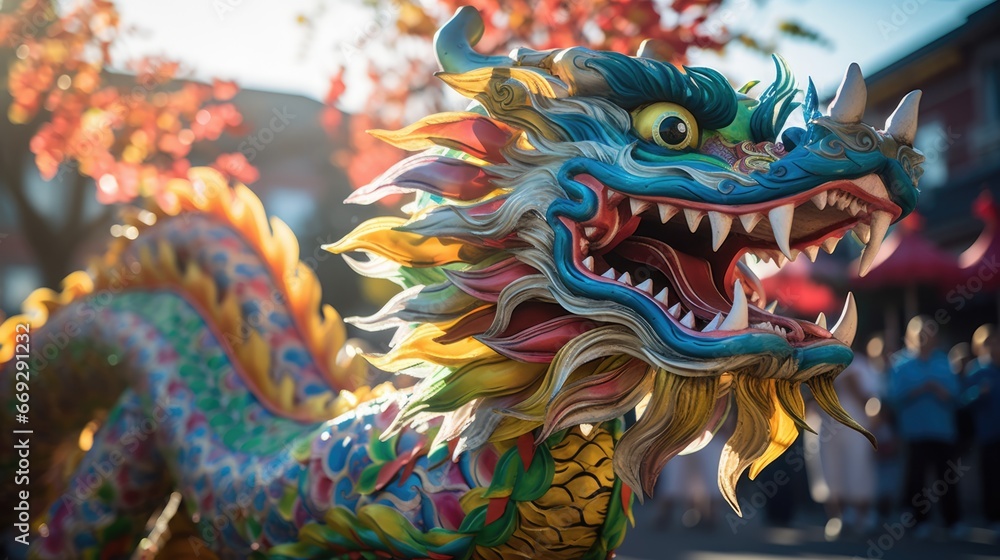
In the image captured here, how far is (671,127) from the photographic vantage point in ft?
6.77

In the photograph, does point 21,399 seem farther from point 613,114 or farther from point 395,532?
point 613,114

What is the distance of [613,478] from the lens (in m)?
2.17

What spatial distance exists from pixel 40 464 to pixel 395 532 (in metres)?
2.41

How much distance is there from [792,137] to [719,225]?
24 cm

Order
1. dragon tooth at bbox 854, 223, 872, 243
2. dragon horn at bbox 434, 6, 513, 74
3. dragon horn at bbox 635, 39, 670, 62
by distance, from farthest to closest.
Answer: dragon horn at bbox 635, 39, 670, 62 → dragon horn at bbox 434, 6, 513, 74 → dragon tooth at bbox 854, 223, 872, 243

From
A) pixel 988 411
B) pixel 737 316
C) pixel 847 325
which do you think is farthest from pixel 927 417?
pixel 737 316

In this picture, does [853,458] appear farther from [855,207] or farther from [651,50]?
[855,207]

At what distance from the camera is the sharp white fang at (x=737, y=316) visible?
1.92 m

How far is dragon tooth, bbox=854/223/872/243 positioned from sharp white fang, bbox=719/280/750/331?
282 millimetres

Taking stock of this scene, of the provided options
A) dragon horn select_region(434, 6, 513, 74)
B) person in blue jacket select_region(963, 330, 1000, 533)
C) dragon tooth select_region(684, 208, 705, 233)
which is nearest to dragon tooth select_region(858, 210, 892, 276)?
dragon tooth select_region(684, 208, 705, 233)

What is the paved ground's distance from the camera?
6.14 meters

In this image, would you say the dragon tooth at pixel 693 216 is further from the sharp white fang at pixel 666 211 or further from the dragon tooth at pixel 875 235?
the dragon tooth at pixel 875 235

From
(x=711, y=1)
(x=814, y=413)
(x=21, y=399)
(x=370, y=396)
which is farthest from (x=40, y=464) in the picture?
(x=814, y=413)

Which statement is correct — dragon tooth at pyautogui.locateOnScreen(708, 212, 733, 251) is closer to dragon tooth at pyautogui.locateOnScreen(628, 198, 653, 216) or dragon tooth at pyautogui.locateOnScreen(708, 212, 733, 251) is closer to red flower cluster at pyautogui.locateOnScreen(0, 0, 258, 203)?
dragon tooth at pyautogui.locateOnScreen(628, 198, 653, 216)
